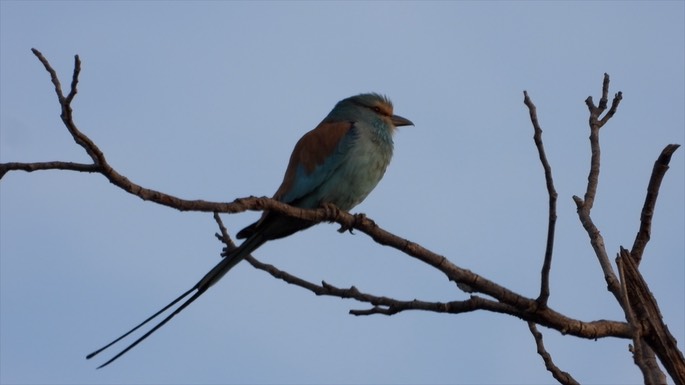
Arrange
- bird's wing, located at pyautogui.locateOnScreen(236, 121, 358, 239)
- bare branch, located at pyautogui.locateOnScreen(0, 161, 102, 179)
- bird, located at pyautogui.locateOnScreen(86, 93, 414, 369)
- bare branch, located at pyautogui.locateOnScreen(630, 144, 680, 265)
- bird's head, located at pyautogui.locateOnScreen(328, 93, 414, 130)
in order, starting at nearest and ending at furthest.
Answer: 1. bare branch, located at pyautogui.locateOnScreen(0, 161, 102, 179)
2. bare branch, located at pyautogui.locateOnScreen(630, 144, 680, 265)
3. bird, located at pyautogui.locateOnScreen(86, 93, 414, 369)
4. bird's wing, located at pyautogui.locateOnScreen(236, 121, 358, 239)
5. bird's head, located at pyautogui.locateOnScreen(328, 93, 414, 130)

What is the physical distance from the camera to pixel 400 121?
562cm

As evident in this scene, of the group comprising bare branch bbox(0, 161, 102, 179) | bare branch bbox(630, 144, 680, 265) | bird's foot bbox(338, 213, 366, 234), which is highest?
bird's foot bbox(338, 213, 366, 234)

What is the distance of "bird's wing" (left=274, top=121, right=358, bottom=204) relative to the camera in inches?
193

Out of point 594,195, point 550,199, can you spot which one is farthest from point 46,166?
point 594,195

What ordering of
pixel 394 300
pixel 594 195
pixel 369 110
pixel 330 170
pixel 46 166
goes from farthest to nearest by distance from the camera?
pixel 369 110 → pixel 330 170 → pixel 594 195 → pixel 394 300 → pixel 46 166

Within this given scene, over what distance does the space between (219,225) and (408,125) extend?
200 cm

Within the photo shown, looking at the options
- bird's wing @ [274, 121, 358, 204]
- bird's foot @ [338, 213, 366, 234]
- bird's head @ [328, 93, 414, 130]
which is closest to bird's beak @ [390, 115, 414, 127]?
bird's head @ [328, 93, 414, 130]

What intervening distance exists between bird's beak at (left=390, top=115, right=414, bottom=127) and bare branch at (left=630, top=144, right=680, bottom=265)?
2566 millimetres

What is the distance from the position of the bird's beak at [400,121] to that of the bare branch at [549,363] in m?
2.61

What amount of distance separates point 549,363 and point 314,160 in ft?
7.31

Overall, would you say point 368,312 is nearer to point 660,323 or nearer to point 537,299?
point 537,299

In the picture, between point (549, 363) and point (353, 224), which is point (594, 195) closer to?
point (549, 363)

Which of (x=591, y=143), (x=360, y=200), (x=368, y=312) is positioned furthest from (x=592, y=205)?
(x=360, y=200)

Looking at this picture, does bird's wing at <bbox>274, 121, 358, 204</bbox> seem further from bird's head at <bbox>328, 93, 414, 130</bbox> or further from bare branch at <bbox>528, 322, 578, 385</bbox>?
bare branch at <bbox>528, 322, 578, 385</bbox>
